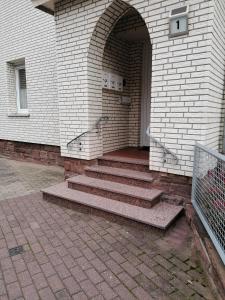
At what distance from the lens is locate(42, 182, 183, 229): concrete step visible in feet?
8.14

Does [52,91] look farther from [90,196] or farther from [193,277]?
[193,277]

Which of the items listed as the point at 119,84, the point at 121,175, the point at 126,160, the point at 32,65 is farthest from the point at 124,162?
the point at 32,65

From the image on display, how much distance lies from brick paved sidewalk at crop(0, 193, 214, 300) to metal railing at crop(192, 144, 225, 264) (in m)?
0.39

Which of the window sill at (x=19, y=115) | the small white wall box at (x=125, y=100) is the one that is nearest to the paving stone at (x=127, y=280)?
the small white wall box at (x=125, y=100)

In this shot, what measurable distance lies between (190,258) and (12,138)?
19.9 ft

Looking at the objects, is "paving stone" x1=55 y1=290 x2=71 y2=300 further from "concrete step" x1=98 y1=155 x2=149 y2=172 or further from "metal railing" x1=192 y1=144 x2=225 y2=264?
"concrete step" x1=98 y1=155 x2=149 y2=172

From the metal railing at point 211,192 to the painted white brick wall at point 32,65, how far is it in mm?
3833

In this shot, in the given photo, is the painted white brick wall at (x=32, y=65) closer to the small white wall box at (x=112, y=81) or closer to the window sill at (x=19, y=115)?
the window sill at (x=19, y=115)

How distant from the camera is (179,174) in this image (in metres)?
2.77

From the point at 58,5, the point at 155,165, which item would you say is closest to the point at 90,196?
the point at 155,165

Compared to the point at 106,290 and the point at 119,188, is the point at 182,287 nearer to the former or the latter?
the point at 106,290

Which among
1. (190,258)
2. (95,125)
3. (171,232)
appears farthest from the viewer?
(95,125)

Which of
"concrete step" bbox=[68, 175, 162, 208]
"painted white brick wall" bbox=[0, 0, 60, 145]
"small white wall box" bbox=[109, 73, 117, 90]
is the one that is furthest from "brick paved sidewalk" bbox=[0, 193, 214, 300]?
"painted white brick wall" bbox=[0, 0, 60, 145]

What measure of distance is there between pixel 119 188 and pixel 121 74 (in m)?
2.44
